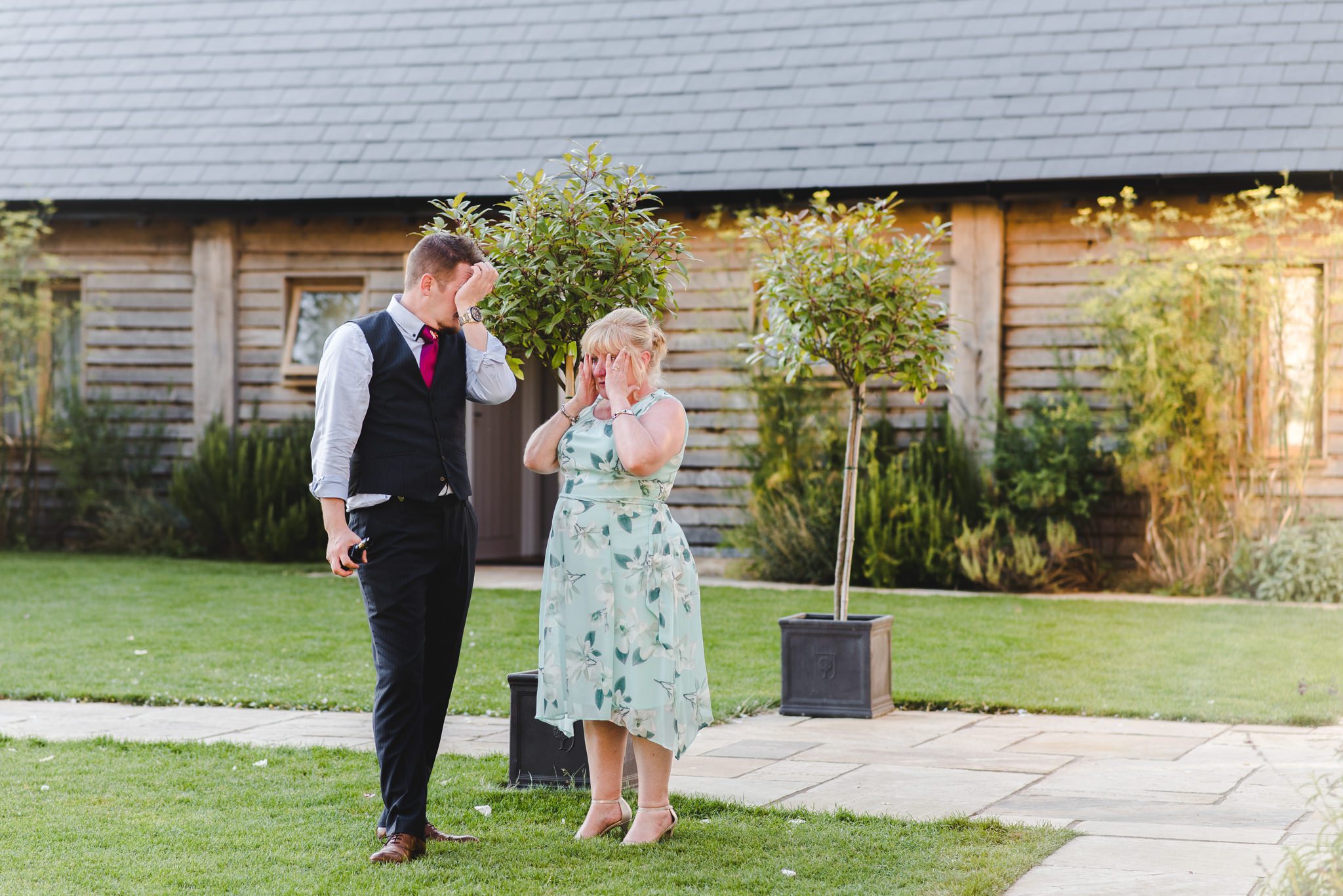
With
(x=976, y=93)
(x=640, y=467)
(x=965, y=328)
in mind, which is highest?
(x=976, y=93)

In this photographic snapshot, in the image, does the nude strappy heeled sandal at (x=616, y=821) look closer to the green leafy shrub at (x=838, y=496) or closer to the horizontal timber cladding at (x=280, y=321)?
the green leafy shrub at (x=838, y=496)

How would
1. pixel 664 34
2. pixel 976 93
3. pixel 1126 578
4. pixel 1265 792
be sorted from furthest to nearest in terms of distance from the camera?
1. pixel 664 34
2. pixel 976 93
3. pixel 1126 578
4. pixel 1265 792

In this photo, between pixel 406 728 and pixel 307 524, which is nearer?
pixel 406 728

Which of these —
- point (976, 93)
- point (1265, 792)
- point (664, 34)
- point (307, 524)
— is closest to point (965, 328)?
point (976, 93)

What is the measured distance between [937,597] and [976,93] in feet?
13.9

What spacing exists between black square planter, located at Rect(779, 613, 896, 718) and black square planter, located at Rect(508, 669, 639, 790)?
68.2 inches

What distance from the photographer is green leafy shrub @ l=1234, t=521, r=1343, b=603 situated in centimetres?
1008

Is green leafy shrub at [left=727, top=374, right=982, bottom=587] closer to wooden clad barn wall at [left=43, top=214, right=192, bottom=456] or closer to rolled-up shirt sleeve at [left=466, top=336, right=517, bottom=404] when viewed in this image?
wooden clad barn wall at [left=43, top=214, right=192, bottom=456]

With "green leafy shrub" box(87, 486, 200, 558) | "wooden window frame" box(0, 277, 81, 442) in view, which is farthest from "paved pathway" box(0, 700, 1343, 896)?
"wooden window frame" box(0, 277, 81, 442)

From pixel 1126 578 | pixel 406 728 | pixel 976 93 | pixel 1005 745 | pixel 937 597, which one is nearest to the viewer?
pixel 406 728

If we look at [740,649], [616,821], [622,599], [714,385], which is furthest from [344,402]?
[714,385]

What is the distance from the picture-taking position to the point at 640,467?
423 centimetres

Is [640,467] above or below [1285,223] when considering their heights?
below

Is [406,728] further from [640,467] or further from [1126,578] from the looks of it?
[1126,578]
